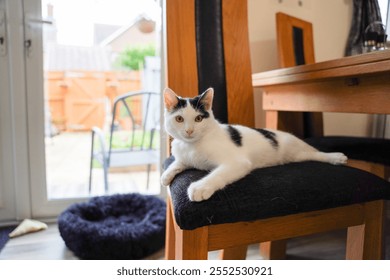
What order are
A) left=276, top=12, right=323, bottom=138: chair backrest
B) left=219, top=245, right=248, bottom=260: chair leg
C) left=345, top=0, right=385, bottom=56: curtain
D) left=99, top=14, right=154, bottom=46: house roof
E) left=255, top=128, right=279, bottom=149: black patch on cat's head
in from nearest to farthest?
left=255, top=128, right=279, bottom=149: black patch on cat's head
left=219, top=245, right=248, bottom=260: chair leg
left=345, top=0, right=385, bottom=56: curtain
left=276, top=12, right=323, bottom=138: chair backrest
left=99, top=14, right=154, bottom=46: house roof

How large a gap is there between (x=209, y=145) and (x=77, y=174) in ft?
4.78

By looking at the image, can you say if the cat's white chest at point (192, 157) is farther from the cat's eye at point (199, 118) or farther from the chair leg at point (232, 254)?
the chair leg at point (232, 254)

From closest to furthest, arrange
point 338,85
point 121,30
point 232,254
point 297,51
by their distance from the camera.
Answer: point 338,85, point 232,254, point 297,51, point 121,30

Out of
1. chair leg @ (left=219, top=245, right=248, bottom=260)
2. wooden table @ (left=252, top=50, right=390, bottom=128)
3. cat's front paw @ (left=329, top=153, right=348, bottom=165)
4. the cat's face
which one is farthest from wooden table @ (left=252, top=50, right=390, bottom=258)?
the cat's face

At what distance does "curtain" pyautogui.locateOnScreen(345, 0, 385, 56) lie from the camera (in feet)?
A: 3.74

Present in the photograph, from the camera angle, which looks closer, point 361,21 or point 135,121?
point 361,21

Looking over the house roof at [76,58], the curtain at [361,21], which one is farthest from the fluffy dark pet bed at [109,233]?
the curtain at [361,21]

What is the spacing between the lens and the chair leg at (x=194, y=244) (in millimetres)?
553

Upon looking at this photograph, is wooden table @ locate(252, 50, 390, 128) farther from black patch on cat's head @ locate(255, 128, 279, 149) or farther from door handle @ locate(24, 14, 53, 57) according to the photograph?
door handle @ locate(24, 14, 53, 57)

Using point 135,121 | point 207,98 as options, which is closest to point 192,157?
point 207,98

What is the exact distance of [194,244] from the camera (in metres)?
0.56

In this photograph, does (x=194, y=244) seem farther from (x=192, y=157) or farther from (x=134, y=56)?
(x=134, y=56)

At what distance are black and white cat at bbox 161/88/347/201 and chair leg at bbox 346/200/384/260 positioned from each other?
0.44 ft

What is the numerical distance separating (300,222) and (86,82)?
5.20 ft
